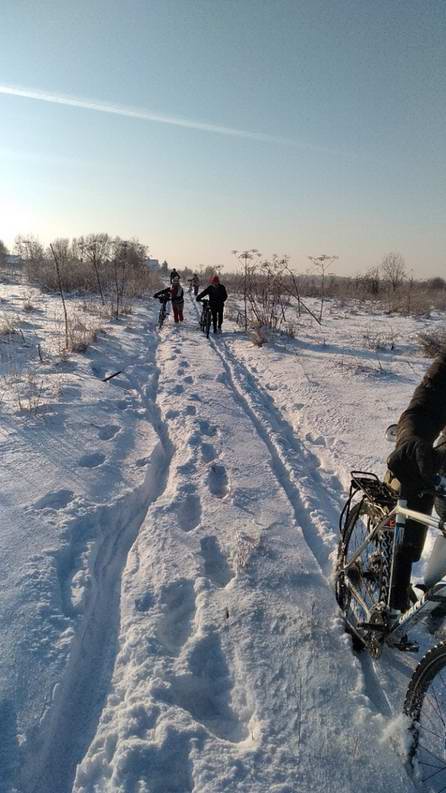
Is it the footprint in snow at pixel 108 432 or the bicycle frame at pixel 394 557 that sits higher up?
the bicycle frame at pixel 394 557

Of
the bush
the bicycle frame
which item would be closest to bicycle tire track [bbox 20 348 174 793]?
the bicycle frame

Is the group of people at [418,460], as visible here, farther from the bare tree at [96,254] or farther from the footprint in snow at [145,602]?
the bare tree at [96,254]

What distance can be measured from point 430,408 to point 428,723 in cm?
147

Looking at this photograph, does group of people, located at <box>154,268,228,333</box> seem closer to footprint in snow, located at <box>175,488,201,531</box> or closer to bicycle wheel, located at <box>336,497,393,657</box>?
footprint in snow, located at <box>175,488,201,531</box>

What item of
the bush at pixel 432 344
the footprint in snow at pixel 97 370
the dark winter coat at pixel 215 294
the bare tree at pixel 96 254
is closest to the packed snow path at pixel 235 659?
the footprint in snow at pixel 97 370

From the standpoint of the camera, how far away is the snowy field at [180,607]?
1.82 meters

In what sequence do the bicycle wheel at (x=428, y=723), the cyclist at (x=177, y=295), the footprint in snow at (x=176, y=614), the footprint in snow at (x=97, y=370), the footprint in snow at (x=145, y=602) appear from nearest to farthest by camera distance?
the bicycle wheel at (x=428, y=723) < the footprint in snow at (x=176, y=614) < the footprint in snow at (x=145, y=602) < the footprint in snow at (x=97, y=370) < the cyclist at (x=177, y=295)

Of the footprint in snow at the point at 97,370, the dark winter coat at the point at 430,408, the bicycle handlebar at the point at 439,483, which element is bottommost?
the footprint in snow at the point at 97,370

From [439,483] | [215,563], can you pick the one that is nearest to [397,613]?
[439,483]

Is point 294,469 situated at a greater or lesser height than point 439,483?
lesser

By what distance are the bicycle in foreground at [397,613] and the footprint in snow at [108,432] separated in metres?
3.33

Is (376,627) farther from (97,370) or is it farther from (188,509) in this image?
(97,370)

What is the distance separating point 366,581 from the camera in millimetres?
2408

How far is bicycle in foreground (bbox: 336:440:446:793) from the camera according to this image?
1.75 metres
